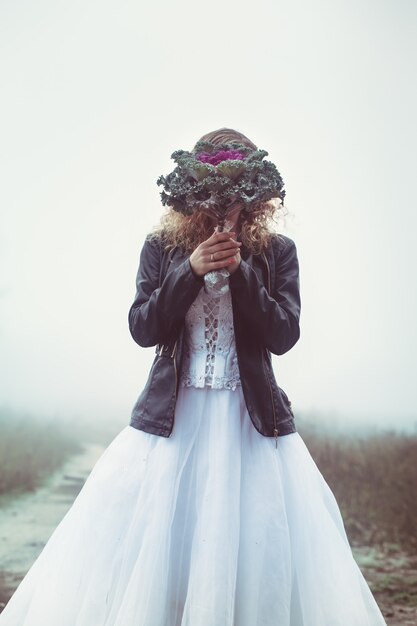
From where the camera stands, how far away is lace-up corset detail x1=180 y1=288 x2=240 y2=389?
1474mm

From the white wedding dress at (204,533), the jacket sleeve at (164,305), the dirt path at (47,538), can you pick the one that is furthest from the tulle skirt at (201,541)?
the dirt path at (47,538)

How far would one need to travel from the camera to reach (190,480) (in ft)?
4.63

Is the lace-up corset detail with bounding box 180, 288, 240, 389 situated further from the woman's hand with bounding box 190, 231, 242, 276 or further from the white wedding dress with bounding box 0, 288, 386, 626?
the woman's hand with bounding box 190, 231, 242, 276

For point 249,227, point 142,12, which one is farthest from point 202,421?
point 142,12

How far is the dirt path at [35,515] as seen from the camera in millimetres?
2572

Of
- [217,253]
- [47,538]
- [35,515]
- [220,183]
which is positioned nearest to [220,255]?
[217,253]

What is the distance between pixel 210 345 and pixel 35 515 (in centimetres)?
184

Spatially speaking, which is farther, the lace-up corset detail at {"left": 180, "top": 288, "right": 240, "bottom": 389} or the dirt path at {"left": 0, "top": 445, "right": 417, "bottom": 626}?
the dirt path at {"left": 0, "top": 445, "right": 417, "bottom": 626}

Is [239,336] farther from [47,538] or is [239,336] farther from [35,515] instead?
[35,515]

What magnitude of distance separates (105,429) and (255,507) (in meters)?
1.91

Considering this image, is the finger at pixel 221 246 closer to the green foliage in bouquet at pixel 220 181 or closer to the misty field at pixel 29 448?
the green foliage in bouquet at pixel 220 181

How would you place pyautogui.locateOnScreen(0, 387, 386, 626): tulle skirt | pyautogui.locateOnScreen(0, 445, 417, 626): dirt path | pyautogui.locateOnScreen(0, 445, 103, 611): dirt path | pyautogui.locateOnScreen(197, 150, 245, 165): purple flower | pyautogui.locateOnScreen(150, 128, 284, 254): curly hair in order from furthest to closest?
pyautogui.locateOnScreen(0, 445, 103, 611): dirt path
pyautogui.locateOnScreen(0, 445, 417, 626): dirt path
pyautogui.locateOnScreen(150, 128, 284, 254): curly hair
pyautogui.locateOnScreen(197, 150, 245, 165): purple flower
pyautogui.locateOnScreen(0, 387, 386, 626): tulle skirt

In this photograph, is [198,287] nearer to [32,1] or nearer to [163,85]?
[163,85]

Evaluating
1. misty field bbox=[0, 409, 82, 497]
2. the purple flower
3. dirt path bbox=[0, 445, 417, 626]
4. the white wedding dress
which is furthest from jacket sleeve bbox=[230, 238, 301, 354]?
misty field bbox=[0, 409, 82, 497]
